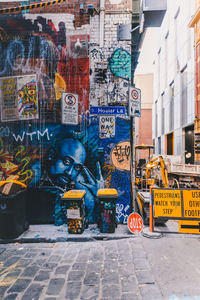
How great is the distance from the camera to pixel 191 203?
5270mm

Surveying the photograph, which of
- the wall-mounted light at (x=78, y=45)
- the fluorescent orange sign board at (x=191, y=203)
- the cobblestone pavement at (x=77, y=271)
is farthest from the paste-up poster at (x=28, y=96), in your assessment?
the fluorescent orange sign board at (x=191, y=203)

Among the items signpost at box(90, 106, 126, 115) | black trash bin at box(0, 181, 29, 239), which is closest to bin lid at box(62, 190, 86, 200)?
black trash bin at box(0, 181, 29, 239)

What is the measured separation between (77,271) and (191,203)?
3236mm

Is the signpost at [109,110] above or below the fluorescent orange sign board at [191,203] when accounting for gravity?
above

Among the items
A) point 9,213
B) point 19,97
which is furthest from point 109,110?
point 9,213

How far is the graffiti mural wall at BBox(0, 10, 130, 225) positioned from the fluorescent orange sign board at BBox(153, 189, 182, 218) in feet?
4.33

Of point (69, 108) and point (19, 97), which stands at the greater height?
point (19, 97)

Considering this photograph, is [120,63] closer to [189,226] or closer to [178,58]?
[189,226]

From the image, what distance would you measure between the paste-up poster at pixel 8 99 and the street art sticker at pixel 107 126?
282 cm

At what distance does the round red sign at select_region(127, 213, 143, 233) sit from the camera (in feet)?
18.1

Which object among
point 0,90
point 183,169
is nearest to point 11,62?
point 0,90

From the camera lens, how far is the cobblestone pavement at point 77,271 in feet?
10.9

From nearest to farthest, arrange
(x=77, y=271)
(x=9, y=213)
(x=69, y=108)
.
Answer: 1. (x=77, y=271)
2. (x=9, y=213)
3. (x=69, y=108)

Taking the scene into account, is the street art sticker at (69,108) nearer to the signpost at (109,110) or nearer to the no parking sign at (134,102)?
the signpost at (109,110)
